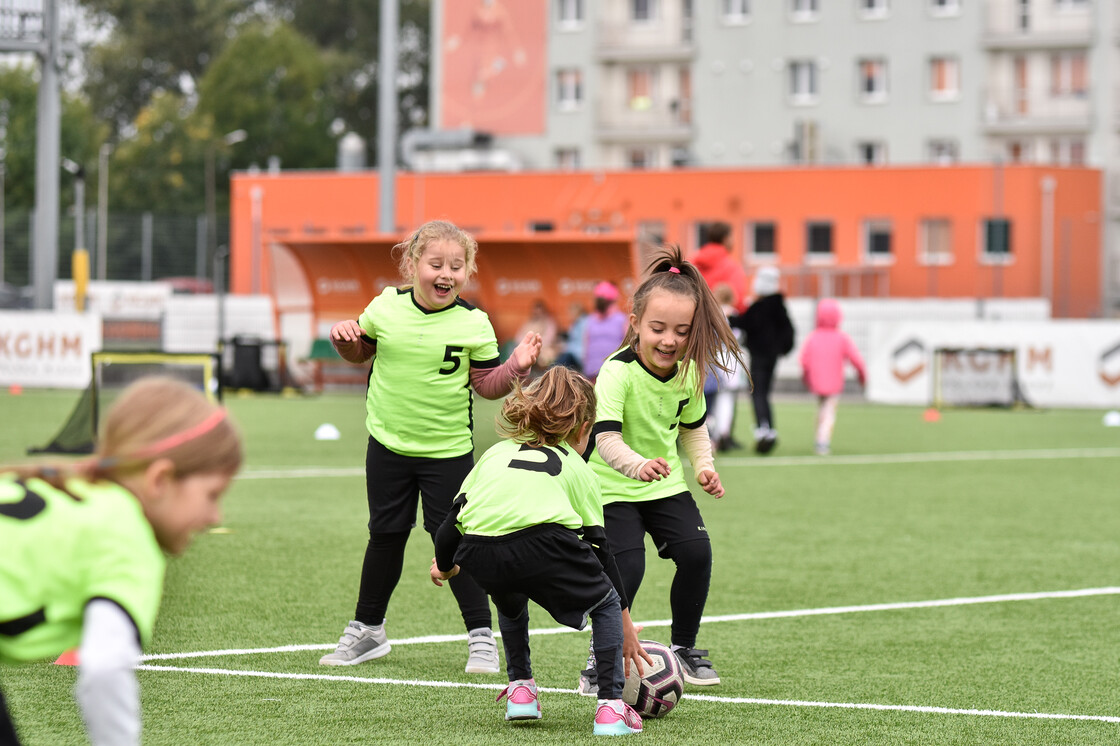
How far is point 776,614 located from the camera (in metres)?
7.31

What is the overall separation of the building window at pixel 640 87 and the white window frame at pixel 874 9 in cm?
768

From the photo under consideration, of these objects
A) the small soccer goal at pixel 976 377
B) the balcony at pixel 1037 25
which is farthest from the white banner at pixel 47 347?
the balcony at pixel 1037 25

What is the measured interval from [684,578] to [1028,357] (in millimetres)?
21586

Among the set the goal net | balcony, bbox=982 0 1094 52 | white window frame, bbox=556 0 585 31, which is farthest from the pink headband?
white window frame, bbox=556 0 585 31

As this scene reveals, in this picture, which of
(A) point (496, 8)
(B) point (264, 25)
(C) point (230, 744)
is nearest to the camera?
(C) point (230, 744)

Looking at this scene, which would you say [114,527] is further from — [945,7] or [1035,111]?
[1035,111]

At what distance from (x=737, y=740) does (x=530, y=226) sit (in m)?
44.1

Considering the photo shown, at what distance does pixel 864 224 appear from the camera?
153 ft

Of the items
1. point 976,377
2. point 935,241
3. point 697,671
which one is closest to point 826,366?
point 976,377

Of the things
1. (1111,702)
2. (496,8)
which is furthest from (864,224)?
(1111,702)

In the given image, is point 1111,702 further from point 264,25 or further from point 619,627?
point 264,25

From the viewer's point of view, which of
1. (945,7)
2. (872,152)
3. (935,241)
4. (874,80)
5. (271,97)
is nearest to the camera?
(935,241)

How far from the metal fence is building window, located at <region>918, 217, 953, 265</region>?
20.8m

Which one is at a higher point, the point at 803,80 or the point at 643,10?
the point at 643,10
